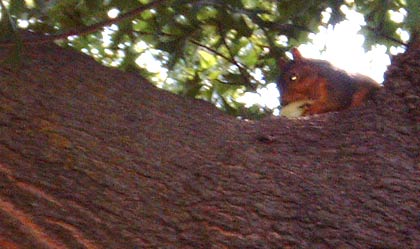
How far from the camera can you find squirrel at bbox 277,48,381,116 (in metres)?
2.38

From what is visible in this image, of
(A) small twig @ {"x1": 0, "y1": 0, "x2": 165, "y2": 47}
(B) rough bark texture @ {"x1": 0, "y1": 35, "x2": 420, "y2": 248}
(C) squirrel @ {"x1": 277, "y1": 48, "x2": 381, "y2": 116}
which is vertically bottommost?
(B) rough bark texture @ {"x1": 0, "y1": 35, "x2": 420, "y2": 248}

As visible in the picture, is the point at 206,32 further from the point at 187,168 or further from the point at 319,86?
the point at 187,168

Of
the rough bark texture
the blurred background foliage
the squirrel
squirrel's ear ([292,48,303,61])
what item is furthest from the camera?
squirrel's ear ([292,48,303,61])

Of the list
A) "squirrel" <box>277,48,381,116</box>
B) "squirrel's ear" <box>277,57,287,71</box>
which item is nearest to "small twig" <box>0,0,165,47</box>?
"squirrel" <box>277,48,381,116</box>

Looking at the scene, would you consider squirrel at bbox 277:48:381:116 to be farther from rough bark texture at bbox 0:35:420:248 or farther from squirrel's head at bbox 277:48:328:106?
rough bark texture at bbox 0:35:420:248

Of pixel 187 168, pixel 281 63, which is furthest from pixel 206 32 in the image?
pixel 187 168

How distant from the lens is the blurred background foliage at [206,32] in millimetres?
2158

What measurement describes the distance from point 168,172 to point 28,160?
0.30m

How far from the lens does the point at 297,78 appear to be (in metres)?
2.87

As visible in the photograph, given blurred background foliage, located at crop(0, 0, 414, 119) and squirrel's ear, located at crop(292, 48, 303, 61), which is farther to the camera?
squirrel's ear, located at crop(292, 48, 303, 61)

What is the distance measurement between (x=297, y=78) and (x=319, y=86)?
0.18 m

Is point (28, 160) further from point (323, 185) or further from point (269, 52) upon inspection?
point (269, 52)

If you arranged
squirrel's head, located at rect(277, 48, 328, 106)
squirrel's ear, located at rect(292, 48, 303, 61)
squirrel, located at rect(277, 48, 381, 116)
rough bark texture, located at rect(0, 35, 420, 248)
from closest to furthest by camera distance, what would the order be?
rough bark texture, located at rect(0, 35, 420, 248) → squirrel, located at rect(277, 48, 381, 116) → squirrel's head, located at rect(277, 48, 328, 106) → squirrel's ear, located at rect(292, 48, 303, 61)

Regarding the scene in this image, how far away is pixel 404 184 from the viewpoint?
160cm
